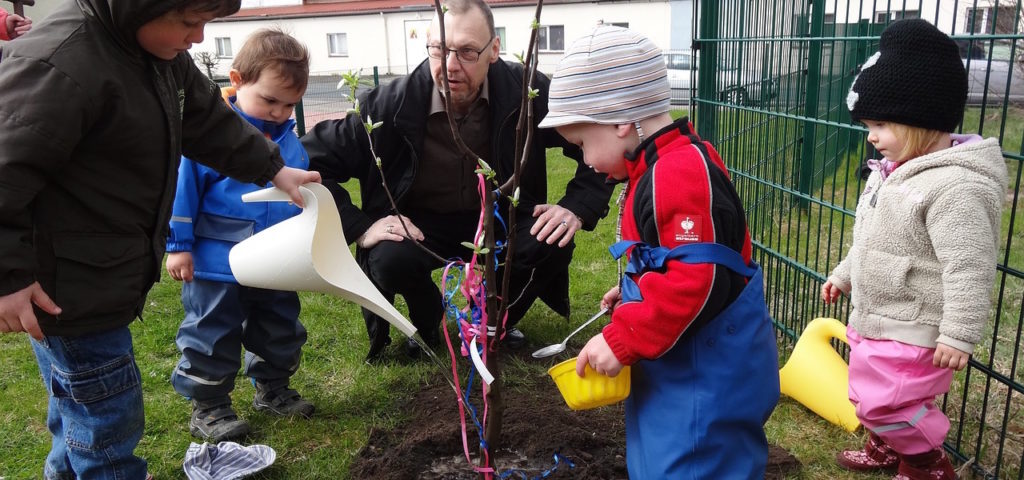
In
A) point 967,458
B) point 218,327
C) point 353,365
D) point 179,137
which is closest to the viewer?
point 179,137

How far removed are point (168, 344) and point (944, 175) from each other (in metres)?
3.17

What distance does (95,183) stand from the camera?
1.75m

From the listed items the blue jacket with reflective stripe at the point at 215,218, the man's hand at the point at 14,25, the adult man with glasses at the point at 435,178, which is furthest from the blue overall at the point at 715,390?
the man's hand at the point at 14,25

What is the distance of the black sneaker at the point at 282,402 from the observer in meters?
2.84

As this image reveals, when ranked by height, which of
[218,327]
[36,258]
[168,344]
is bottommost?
[168,344]

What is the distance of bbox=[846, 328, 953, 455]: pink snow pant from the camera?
2.07 metres

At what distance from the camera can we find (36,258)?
167 centimetres

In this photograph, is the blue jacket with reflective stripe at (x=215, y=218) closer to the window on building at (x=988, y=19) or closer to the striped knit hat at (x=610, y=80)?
the striped knit hat at (x=610, y=80)

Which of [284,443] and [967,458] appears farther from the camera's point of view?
[284,443]

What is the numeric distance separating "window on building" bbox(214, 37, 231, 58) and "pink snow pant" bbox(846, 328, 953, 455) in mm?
35274

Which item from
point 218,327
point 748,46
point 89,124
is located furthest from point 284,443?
point 748,46

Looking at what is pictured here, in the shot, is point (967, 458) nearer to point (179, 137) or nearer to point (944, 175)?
point (944, 175)

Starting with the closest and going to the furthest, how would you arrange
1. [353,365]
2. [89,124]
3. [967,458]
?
[89,124] → [967,458] → [353,365]

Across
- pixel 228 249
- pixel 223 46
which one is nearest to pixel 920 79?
pixel 228 249
